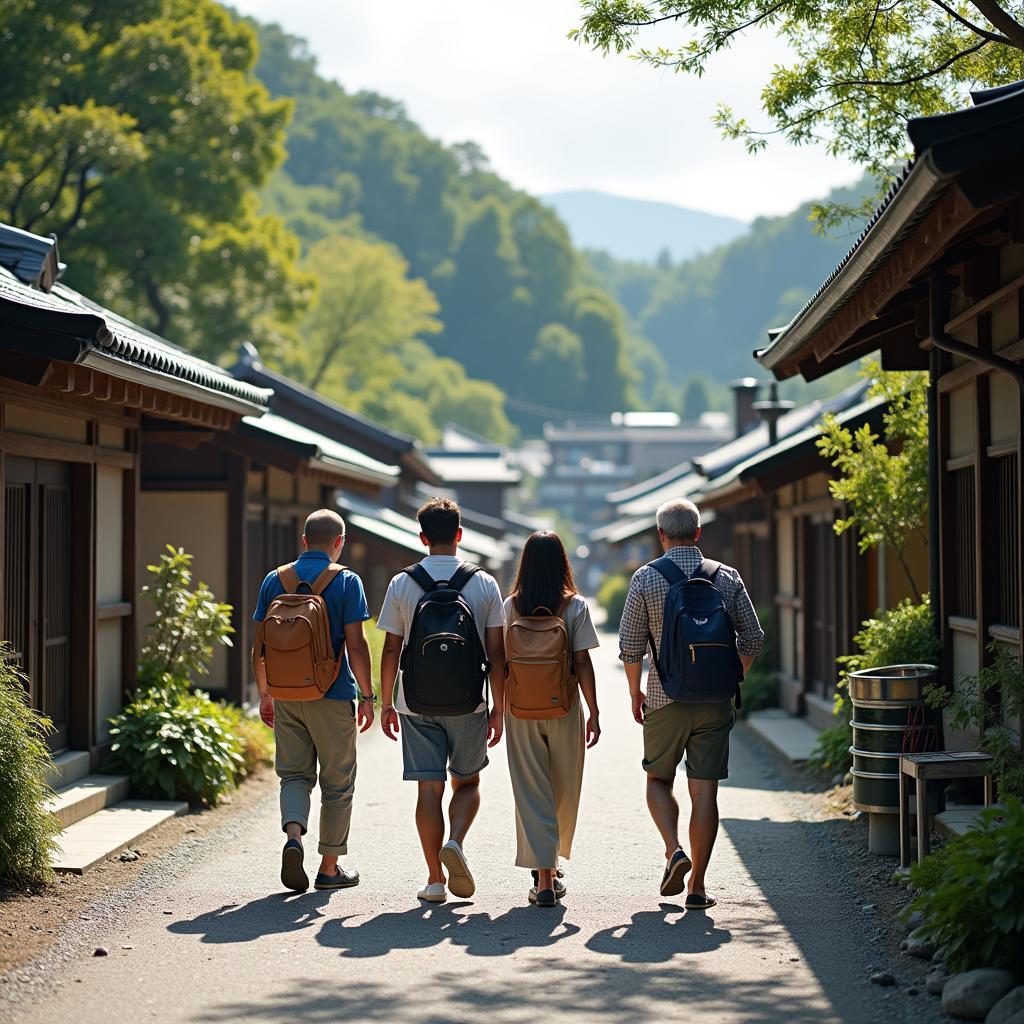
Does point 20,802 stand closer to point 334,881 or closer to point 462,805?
point 334,881

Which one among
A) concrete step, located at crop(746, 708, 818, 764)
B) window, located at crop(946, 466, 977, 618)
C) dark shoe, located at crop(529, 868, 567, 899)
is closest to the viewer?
dark shoe, located at crop(529, 868, 567, 899)

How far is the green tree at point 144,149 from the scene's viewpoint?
2798 cm

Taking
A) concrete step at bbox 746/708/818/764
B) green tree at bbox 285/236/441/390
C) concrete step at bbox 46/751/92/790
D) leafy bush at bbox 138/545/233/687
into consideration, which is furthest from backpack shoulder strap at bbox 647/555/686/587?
green tree at bbox 285/236/441/390

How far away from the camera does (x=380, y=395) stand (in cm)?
6512

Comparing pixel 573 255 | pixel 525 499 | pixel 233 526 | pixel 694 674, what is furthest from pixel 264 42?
pixel 694 674

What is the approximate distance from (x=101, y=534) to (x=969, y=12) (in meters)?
7.13

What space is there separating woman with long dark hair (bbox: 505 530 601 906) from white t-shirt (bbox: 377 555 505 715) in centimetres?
9

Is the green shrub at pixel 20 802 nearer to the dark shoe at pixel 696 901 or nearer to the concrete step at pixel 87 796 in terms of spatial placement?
the concrete step at pixel 87 796

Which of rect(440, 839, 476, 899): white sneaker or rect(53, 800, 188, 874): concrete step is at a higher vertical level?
rect(440, 839, 476, 899): white sneaker

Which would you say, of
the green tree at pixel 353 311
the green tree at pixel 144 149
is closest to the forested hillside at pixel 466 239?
the green tree at pixel 353 311

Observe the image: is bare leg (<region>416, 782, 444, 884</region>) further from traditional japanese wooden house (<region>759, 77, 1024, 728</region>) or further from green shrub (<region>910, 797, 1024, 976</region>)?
traditional japanese wooden house (<region>759, 77, 1024, 728</region>)

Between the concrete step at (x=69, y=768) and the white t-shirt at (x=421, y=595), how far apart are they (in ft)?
10.8

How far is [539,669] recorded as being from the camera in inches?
278

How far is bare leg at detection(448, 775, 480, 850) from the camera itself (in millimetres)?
7188
